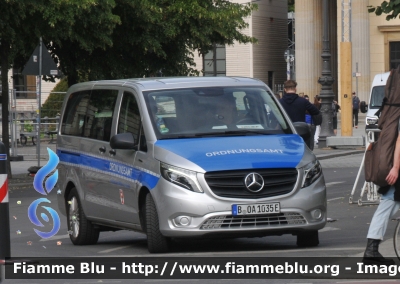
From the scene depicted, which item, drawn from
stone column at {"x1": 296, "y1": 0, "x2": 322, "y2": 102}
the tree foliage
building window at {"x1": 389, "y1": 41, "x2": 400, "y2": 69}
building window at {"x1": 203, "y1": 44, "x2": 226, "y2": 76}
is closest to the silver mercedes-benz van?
the tree foliage

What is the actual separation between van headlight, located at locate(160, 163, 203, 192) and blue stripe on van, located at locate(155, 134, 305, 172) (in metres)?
0.14

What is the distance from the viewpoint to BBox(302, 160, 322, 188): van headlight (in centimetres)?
1026

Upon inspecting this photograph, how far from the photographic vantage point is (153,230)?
10219 mm

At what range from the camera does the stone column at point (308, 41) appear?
58.9m

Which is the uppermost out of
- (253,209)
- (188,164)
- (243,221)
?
(188,164)

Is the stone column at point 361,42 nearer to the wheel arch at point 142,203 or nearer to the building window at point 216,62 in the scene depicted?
the building window at point 216,62

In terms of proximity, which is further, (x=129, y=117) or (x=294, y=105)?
(x=294, y=105)

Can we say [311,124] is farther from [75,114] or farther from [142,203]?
[142,203]

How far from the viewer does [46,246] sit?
12148 mm

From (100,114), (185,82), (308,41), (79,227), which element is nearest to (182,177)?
(185,82)

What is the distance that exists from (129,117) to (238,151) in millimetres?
1653

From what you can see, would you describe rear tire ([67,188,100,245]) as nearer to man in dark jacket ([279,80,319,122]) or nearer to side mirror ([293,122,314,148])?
side mirror ([293,122,314,148])

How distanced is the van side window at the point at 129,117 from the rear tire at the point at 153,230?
3.20 ft

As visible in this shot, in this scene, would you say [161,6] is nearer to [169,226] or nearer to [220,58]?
[169,226]
